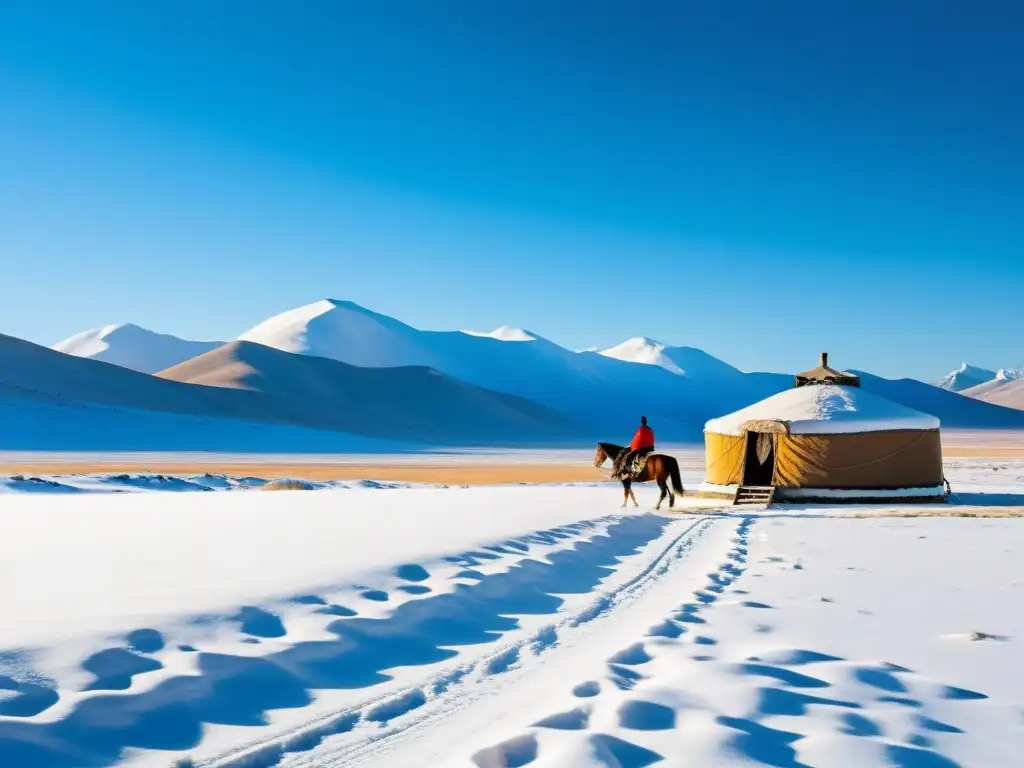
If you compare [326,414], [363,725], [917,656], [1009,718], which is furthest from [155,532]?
[326,414]

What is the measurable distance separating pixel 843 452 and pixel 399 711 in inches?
572

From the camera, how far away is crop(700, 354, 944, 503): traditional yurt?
16.7 m

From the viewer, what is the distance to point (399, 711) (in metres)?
3.71

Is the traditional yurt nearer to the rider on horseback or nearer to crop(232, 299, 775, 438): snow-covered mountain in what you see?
the rider on horseback

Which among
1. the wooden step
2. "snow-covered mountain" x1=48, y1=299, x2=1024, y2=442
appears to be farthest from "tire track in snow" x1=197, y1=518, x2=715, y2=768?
"snow-covered mountain" x1=48, y1=299, x2=1024, y2=442

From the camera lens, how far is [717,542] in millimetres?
10047

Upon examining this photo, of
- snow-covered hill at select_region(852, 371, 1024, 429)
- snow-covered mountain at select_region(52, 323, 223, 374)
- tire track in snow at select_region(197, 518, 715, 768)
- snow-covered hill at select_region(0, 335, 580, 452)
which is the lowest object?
tire track in snow at select_region(197, 518, 715, 768)

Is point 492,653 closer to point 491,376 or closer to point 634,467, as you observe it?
point 634,467

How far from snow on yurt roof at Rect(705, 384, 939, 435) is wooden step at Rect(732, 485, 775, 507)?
1169 mm

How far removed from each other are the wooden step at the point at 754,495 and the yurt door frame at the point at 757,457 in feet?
2.46

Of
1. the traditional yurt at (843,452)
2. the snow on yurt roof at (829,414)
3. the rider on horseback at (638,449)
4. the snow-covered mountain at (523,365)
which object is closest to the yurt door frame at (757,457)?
the traditional yurt at (843,452)

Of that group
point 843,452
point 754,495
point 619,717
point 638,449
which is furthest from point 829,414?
point 619,717

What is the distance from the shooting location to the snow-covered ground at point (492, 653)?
3242 mm

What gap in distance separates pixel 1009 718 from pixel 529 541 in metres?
5.62
